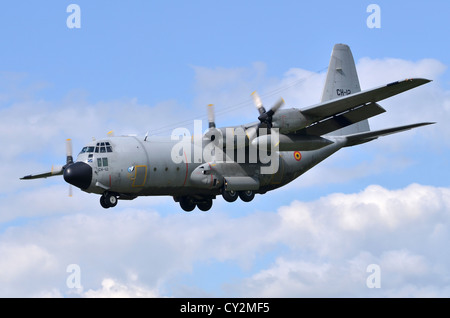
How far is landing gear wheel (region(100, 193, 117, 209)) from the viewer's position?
99.9ft

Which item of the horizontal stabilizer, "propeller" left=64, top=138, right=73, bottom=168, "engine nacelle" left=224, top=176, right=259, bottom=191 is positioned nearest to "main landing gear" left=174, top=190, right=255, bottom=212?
"engine nacelle" left=224, top=176, right=259, bottom=191

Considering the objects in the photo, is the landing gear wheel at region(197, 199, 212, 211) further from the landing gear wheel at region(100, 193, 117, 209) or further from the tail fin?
the tail fin

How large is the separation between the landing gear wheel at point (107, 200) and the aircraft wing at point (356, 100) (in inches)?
320

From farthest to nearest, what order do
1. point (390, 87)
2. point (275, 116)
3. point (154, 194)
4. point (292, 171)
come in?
point (292, 171) → point (154, 194) → point (275, 116) → point (390, 87)

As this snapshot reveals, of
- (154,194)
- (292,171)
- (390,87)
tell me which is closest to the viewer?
(390,87)

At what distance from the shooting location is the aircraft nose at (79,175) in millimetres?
29547

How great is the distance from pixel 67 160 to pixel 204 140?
18.9 feet

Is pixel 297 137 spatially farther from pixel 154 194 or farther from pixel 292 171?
pixel 154 194

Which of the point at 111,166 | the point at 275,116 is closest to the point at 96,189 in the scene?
the point at 111,166

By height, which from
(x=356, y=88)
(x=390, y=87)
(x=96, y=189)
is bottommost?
(x=96, y=189)

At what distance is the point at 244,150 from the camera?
3262 centimetres

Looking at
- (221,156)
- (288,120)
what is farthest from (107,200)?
(288,120)

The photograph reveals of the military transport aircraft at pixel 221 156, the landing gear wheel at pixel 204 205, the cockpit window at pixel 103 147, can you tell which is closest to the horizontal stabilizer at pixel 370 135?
the military transport aircraft at pixel 221 156

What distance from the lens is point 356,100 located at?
95.2 ft
